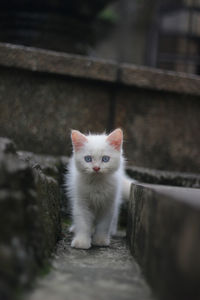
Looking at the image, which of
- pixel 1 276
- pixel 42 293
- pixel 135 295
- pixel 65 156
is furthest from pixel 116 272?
pixel 65 156

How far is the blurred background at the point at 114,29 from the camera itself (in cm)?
471

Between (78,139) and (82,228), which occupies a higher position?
(78,139)

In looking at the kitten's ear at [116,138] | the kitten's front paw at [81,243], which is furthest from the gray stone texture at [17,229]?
the kitten's ear at [116,138]

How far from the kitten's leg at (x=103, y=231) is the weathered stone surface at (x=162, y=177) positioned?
34.8 inches

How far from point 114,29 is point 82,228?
8.99 metres

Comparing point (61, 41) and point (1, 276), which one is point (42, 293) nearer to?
point (1, 276)

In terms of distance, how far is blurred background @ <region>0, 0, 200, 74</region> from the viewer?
4711 millimetres

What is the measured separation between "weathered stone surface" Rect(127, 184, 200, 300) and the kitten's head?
0.78 metres

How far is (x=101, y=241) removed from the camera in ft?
9.58

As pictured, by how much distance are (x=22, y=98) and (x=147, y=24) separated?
8.04 m

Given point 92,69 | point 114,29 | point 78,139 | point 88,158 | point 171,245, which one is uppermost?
point 114,29

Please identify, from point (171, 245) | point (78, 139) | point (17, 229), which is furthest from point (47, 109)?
point (171, 245)

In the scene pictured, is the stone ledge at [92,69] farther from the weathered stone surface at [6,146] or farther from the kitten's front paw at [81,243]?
the weathered stone surface at [6,146]

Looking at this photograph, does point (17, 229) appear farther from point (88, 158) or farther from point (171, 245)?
point (88, 158)
